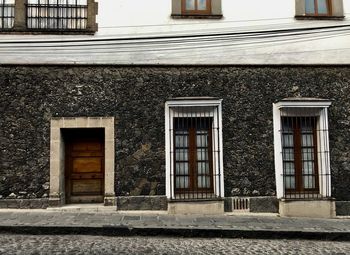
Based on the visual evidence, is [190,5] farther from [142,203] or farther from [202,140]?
[142,203]

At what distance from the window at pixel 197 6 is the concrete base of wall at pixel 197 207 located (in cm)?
464

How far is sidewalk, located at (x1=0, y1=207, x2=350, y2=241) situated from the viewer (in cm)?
869

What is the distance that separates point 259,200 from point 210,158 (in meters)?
1.52

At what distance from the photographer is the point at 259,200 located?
10.6 m

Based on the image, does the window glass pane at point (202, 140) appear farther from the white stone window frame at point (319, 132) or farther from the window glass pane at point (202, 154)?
the white stone window frame at point (319, 132)

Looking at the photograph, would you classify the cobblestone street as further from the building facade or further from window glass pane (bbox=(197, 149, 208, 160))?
window glass pane (bbox=(197, 149, 208, 160))

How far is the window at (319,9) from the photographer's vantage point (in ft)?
36.2

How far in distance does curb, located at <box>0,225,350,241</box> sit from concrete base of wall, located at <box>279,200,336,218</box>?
5.31 feet

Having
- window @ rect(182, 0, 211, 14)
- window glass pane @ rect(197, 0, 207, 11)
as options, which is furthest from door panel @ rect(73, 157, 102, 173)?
window glass pane @ rect(197, 0, 207, 11)

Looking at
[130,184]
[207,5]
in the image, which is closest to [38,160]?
[130,184]

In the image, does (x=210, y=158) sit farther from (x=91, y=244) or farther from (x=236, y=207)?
(x=91, y=244)

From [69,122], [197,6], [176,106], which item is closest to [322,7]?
[197,6]

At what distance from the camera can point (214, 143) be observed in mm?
10695

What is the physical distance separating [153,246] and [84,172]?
12.3ft
